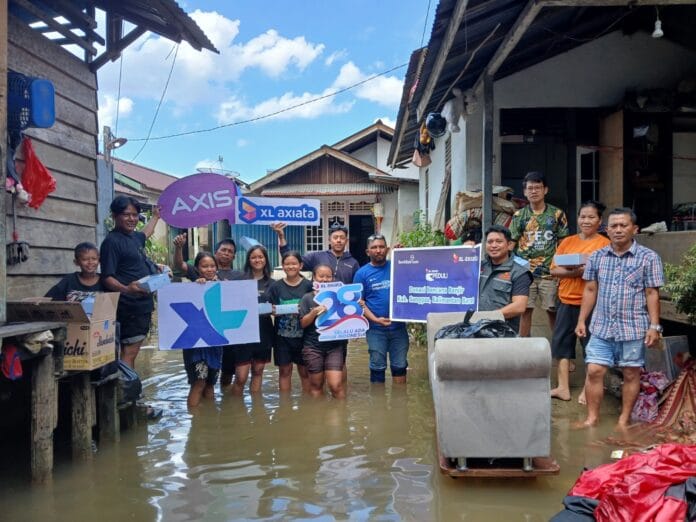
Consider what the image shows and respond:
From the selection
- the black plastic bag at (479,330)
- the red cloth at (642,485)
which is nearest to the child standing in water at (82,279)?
the black plastic bag at (479,330)

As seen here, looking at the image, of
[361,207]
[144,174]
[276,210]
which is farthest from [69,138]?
[144,174]

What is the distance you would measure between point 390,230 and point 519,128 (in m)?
8.54

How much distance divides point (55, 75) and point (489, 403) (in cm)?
534

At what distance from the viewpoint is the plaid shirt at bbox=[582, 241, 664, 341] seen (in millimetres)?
4297

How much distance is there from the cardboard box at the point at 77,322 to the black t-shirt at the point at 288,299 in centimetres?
183

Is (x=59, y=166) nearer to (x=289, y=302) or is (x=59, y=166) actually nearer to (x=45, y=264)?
(x=45, y=264)

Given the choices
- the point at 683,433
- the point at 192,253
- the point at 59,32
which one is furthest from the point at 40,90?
the point at 192,253

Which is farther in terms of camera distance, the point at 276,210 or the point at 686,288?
the point at 276,210

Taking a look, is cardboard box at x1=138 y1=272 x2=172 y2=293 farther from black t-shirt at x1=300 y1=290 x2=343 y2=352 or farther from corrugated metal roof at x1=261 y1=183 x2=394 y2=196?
corrugated metal roof at x1=261 y1=183 x2=394 y2=196

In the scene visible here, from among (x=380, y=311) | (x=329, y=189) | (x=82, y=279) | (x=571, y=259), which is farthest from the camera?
(x=329, y=189)

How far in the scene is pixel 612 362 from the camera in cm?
446

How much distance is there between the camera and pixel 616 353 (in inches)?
176

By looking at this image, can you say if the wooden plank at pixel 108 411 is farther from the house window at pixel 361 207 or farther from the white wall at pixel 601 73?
the house window at pixel 361 207

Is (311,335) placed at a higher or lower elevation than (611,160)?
lower
